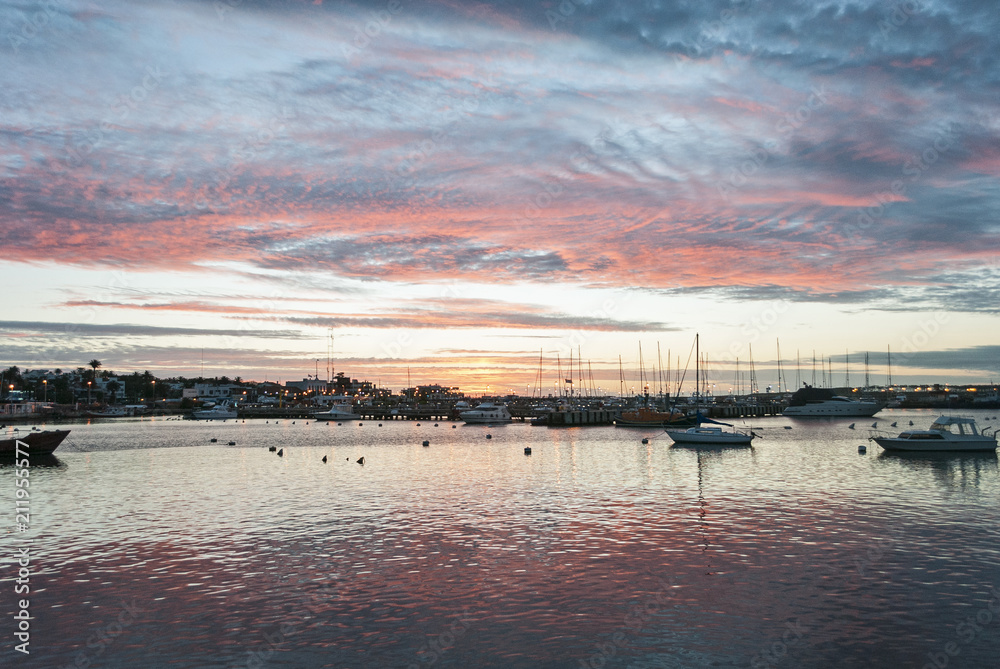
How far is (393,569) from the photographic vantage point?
23.4m

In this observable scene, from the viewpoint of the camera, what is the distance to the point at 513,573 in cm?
2275

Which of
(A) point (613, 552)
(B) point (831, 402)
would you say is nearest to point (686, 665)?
(A) point (613, 552)

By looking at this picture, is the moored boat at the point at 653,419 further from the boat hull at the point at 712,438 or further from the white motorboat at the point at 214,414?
the white motorboat at the point at 214,414

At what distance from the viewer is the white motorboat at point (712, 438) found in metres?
76.0

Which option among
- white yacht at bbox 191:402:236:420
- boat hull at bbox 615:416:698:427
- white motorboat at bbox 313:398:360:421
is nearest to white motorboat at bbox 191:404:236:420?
white yacht at bbox 191:402:236:420

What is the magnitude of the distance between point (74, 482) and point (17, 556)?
85.8 ft

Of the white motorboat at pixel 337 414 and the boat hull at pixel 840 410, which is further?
the white motorboat at pixel 337 414

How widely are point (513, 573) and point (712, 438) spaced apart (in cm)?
5983

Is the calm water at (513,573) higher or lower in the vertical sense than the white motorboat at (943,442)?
lower

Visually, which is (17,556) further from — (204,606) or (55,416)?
(55,416)

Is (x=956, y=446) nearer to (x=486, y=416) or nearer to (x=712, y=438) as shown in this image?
(x=712, y=438)

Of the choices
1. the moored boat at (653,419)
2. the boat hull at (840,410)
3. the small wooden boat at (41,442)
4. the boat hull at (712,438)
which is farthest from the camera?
the boat hull at (840,410)

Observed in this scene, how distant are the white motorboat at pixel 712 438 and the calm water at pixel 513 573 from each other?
2836cm

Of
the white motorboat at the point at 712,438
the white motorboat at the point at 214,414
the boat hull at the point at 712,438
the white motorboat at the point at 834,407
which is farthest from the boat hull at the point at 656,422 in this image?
the white motorboat at the point at 214,414
